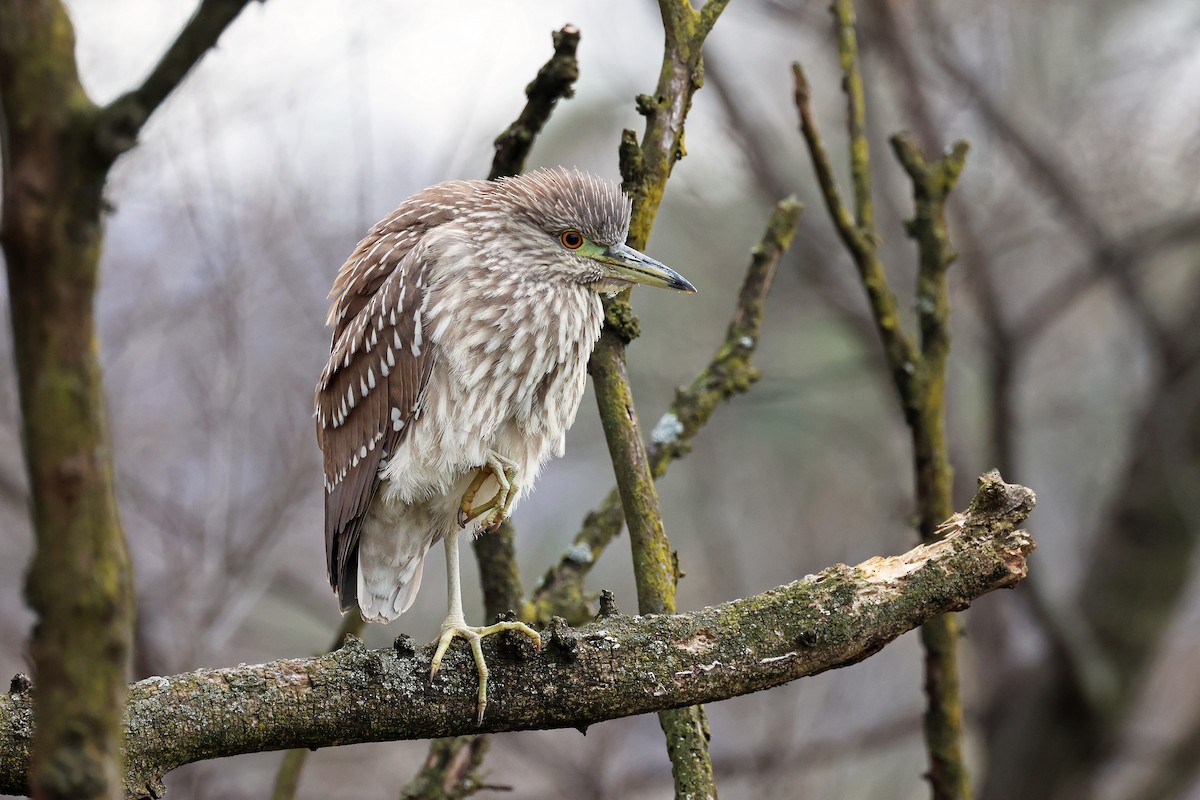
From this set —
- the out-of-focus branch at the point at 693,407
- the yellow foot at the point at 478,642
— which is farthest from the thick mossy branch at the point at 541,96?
the yellow foot at the point at 478,642

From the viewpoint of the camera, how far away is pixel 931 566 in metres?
2.16

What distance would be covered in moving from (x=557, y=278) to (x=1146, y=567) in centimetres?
511

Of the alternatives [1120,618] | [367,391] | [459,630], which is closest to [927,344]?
[367,391]

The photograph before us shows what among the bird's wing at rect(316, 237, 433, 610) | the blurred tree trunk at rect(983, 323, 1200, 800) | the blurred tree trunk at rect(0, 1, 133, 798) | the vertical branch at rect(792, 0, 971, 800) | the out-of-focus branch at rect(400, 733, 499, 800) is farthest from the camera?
the blurred tree trunk at rect(983, 323, 1200, 800)

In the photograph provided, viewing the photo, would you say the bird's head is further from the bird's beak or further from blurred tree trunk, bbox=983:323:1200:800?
blurred tree trunk, bbox=983:323:1200:800

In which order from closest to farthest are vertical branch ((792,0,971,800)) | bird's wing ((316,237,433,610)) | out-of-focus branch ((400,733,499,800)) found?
bird's wing ((316,237,433,610)) → out-of-focus branch ((400,733,499,800)) → vertical branch ((792,0,971,800))

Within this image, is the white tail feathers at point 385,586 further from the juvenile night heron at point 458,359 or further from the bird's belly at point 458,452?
the bird's belly at point 458,452

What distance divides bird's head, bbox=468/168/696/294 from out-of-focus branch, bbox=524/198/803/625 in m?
0.52

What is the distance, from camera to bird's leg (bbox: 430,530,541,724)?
2191 mm

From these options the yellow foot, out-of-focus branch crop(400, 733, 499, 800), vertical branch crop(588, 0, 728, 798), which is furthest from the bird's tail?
vertical branch crop(588, 0, 728, 798)

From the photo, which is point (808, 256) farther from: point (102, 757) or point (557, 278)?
point (102, 757)

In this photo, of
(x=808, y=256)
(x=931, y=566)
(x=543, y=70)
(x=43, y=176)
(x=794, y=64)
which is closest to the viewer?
Result: (x=43, y=176)

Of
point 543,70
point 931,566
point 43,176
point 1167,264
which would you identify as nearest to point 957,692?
point 931,566

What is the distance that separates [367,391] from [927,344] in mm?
1797
